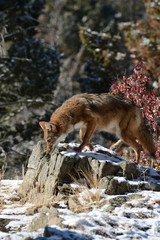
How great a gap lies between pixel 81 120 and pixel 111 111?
0.87 meters

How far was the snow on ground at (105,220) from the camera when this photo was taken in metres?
4.73

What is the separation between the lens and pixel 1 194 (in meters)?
7.18

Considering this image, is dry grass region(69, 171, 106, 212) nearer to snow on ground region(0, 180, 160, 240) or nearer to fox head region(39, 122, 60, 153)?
snow on ground region(0, 180, 160, 240)

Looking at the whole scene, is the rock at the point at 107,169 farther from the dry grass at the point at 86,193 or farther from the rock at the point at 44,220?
the rock at the point at 44,220

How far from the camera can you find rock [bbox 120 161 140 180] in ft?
22.7

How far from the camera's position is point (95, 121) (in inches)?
295

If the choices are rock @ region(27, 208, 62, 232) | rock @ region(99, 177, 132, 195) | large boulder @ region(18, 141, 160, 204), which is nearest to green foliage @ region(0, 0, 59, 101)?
large boulder @ region(18, 141, 160, 204)

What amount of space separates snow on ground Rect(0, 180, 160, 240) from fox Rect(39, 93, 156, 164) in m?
1.71

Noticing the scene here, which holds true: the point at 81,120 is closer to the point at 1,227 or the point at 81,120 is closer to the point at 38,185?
the point at 38,185

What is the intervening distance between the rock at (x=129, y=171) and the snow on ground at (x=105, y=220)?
579 millimetres

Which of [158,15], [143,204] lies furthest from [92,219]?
[158,15]

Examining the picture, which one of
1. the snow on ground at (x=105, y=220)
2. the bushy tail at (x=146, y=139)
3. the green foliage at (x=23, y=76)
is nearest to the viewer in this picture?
the snow on ground at (x=105, y=220)

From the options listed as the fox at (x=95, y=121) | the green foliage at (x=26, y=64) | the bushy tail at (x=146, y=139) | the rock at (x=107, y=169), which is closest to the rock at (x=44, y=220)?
the rock at (x=107, y=169)

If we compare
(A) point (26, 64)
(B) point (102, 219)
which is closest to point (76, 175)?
(B) point (102, 219)
